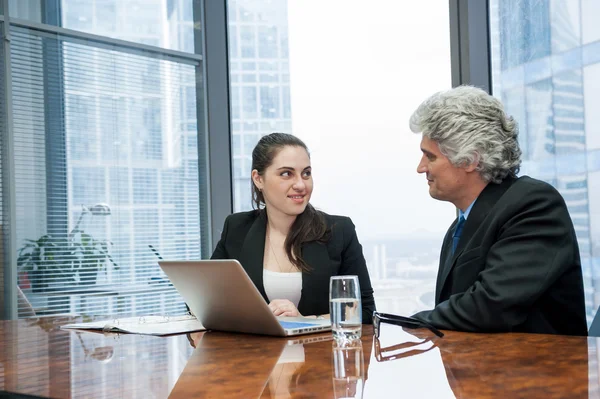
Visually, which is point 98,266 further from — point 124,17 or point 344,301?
point 344,301

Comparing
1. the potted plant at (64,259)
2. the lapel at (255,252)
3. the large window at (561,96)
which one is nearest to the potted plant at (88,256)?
the potted plant at (64,259)

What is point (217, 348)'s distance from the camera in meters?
1.60

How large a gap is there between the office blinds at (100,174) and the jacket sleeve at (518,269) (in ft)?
8.90

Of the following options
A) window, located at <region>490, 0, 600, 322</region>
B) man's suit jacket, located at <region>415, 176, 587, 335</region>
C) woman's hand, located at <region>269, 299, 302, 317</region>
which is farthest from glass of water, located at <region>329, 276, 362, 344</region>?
window, located at <region>490, 0, 600, 322</region>

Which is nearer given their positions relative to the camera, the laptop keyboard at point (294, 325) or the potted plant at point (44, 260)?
the laptop keyboard at point (294, 325)

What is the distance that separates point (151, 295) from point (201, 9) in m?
1.88

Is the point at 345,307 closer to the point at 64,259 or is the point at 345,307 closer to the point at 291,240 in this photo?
the point at 291,240

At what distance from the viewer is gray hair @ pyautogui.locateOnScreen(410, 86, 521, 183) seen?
2.19 metres

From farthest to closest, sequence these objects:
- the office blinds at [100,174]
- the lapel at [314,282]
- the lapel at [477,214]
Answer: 1. the office blinds at [100,174]
2. the lapel at [314,282]
3. the lapel at [477,214]

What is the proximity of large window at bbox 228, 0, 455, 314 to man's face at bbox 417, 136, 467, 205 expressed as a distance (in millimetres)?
1494

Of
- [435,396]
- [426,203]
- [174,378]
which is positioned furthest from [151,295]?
[435,396]

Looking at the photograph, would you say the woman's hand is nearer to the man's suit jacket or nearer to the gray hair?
Result: the man's suit jacket

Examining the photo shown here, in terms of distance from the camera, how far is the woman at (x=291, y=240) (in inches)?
105

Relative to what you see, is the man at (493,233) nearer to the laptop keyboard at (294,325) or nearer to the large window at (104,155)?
the laptop keyboard at (294,325)
